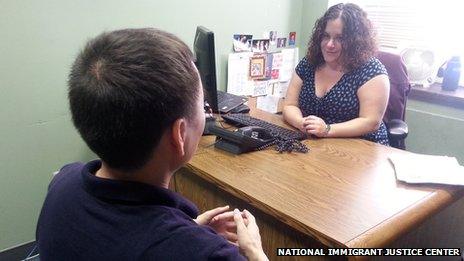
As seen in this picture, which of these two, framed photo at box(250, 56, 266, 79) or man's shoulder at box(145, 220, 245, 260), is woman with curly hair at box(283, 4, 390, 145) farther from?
man's shoulder at box(145, 220, 245, 260)

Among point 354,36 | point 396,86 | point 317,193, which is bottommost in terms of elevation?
point 317,193

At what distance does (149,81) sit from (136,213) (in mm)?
202

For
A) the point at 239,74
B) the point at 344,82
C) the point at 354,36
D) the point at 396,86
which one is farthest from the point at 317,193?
the point at 239,74

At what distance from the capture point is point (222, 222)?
2.85 ft

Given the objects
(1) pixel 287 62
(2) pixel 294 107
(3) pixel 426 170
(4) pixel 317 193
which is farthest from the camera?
(1) pixel 287 62

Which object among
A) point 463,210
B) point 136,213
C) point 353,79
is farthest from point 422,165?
point 136,213

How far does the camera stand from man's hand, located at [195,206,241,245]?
33.8 inches

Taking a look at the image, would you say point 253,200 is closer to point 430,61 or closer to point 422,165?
point 422,165

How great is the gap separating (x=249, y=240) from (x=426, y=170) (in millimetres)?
732

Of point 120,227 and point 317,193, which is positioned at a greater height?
point 120,227

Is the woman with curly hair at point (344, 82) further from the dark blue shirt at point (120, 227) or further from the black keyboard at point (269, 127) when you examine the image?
the dark blue shirt at point (120, 227)

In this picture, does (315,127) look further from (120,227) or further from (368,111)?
(120,227)

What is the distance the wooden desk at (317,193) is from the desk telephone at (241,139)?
0.09 feet

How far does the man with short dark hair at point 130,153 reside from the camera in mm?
529
